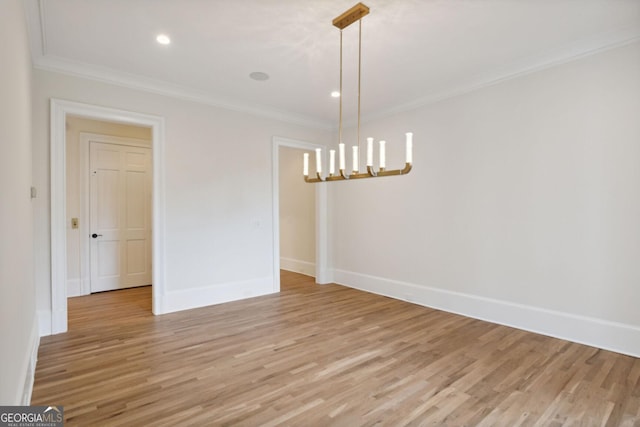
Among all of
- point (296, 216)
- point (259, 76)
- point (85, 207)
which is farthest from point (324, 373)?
point (85, 207)

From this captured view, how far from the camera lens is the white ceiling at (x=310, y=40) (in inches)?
99.2

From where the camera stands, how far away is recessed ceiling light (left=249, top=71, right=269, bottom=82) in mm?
3693

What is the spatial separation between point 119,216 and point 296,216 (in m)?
3.18

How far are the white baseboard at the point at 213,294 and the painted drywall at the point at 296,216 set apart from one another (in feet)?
5.39

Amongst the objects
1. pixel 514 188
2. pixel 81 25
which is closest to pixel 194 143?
pixel 81 25

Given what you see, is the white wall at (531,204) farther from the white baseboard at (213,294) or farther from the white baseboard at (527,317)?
the white baseboard at (213,294)

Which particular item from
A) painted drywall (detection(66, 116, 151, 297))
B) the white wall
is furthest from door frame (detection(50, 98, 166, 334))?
the white wall

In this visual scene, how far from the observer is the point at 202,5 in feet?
8.07

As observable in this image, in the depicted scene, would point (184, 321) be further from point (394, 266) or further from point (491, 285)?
point (491, 285)

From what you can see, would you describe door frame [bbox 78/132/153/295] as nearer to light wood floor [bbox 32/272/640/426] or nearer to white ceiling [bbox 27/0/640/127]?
light wood floor [bbox 32/272/640/426]

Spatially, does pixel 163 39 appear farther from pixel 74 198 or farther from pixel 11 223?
pixel 74 198

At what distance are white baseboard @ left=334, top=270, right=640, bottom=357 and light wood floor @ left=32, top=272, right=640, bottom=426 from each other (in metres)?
0.13

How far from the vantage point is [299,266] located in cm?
675

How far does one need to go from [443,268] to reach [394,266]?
30.7 inches
